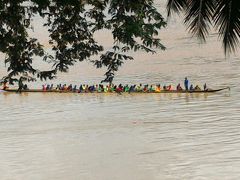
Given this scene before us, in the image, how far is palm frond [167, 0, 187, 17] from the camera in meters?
3.63

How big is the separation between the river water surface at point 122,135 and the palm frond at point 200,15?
5259 mm

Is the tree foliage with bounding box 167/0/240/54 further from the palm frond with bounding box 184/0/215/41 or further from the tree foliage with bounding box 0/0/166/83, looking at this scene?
the tree foliage with bounding box 0/0/166/83

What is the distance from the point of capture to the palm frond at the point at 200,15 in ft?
11.7

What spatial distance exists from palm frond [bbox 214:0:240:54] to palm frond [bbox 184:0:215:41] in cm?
6

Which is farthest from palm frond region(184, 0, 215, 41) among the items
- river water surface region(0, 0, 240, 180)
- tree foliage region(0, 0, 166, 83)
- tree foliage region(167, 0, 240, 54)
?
river water surface region(0, 0, 240, 180)

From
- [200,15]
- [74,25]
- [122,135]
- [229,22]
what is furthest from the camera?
[122,135]

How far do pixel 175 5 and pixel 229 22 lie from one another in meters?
0.41

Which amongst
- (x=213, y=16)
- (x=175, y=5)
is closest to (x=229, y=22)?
(x=213, y=16)

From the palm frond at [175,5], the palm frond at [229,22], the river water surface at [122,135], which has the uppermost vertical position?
the palm frond at [175,5]

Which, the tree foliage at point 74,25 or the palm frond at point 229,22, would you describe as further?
the tree foliage at point 74,25

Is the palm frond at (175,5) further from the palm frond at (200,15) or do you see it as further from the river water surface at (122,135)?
the river water surface at (122,135)

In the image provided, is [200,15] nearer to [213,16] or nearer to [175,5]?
[213,16]

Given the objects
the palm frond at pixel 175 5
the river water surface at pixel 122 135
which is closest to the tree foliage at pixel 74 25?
the river water surface at pixel 122 135

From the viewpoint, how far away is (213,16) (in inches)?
141
